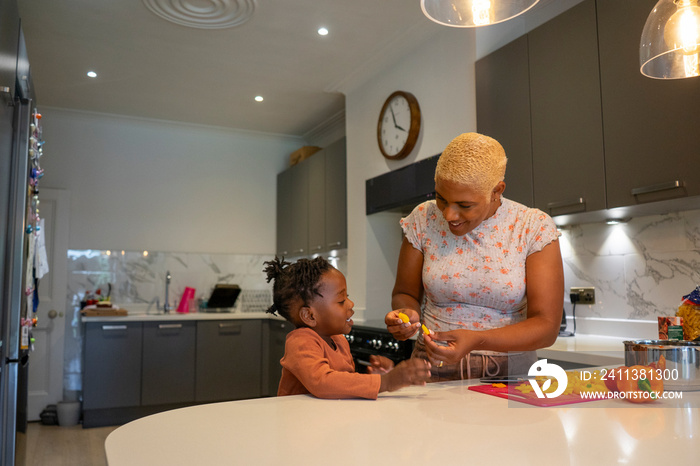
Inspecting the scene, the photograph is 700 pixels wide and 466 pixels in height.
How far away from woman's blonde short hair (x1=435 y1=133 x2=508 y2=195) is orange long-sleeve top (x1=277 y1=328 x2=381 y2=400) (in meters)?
0.50

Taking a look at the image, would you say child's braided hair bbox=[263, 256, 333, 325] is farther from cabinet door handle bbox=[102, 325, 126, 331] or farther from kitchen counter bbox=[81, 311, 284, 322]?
cabinet door handle bbox=[102, 325, 126, 331]

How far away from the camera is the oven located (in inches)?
124

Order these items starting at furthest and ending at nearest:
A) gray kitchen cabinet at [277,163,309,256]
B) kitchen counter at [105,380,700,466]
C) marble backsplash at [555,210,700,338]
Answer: gray kitchen cabinet at [277,163,309,256]
marble backsplash at [555,210,700,338]
kitchen counter at [105,380,700,466]

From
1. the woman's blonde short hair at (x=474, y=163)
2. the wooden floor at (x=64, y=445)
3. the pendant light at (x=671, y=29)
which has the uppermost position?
the pendant light at (x=671, y=29)

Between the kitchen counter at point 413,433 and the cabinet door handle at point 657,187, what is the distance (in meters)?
1.18

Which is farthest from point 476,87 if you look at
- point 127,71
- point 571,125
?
point 127,71

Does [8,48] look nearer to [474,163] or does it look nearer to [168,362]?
[474,163]

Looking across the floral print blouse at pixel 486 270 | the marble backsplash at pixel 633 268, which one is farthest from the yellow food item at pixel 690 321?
the marble backsplash at pixel 633 268

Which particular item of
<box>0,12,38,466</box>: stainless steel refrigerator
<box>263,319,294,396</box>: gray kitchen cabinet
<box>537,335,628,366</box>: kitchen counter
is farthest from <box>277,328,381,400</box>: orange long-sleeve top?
<box>263,319,294,396</box>: gray kitchen cabinet

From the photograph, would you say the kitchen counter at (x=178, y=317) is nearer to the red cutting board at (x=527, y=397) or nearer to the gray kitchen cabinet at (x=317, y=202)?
the gray kitchen cabinet at (x=317, y=202)

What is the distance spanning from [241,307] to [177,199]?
1.19 m

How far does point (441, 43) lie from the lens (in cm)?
347

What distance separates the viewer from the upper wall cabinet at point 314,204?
183 inches

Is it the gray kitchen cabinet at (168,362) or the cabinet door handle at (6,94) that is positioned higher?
the cabinet door handle at (6,94)
